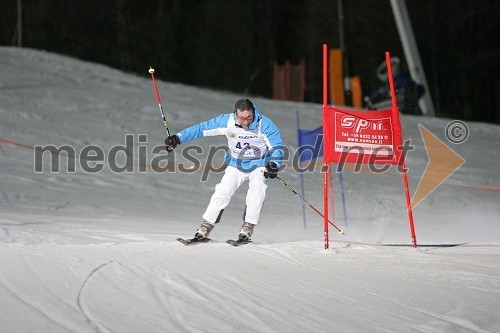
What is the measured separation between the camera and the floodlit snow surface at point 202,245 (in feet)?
16.0

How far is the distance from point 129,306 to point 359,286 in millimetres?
1767

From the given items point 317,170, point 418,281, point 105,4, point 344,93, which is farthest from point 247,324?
point 105,4

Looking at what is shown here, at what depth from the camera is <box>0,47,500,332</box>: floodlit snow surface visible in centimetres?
488

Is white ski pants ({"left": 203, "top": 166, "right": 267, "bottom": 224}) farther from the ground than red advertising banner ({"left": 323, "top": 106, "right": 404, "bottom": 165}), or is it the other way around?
red advertising banner ({"left": 323, "top": 106, "right": 404, "bottom": 165})

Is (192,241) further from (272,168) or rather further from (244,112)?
(244,112)

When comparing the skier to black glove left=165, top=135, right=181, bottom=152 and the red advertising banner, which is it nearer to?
black glove left=165, top=135, right=181, bottom=152

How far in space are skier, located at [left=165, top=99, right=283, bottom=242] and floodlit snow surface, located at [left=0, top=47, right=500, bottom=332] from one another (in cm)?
26

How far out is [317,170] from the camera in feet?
45.8

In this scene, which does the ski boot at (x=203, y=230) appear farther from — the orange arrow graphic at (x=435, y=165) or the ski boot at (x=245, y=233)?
the orange arrow graphic at (x=435, y=165)

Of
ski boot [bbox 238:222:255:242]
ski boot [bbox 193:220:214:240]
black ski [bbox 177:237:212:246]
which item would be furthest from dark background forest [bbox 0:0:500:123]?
black ski [bbox 177:237:212:246]

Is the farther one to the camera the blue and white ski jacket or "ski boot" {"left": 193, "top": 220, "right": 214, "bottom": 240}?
the blue and white ski jacket

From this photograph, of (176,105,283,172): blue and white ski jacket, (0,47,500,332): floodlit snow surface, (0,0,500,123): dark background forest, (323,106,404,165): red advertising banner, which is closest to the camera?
(0,47,500,332): floodlit snow surface

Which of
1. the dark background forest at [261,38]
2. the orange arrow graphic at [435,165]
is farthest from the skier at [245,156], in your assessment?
the dark background forest at [261,38]

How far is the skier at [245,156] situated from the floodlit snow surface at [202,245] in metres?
0.26
